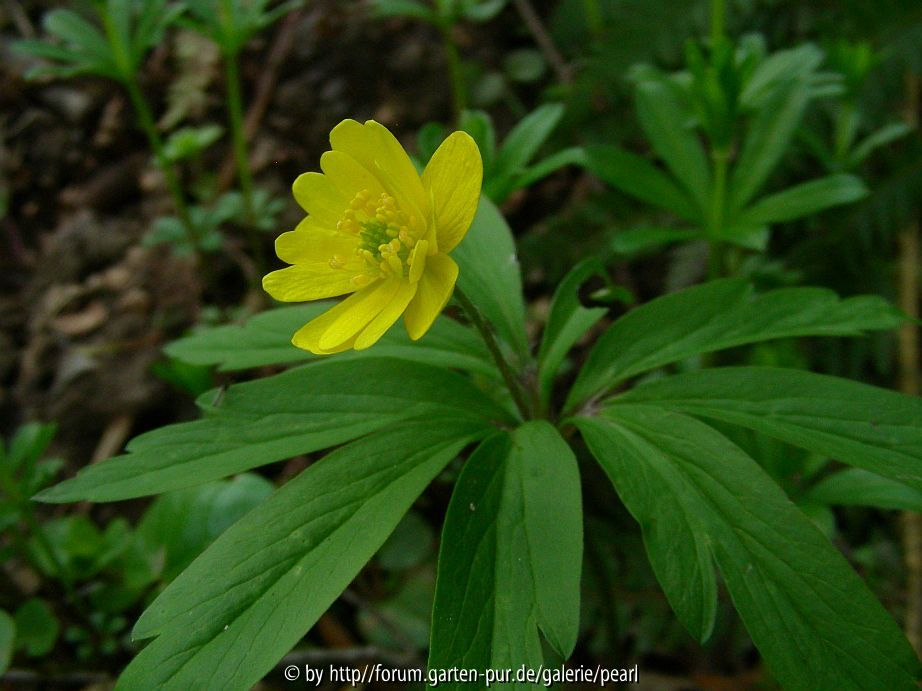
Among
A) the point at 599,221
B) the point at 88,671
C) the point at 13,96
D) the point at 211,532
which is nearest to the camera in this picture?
the point at 211,532

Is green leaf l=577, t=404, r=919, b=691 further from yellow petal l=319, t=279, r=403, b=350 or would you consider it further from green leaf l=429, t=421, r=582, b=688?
yellow petal l=319, t=279, r=403, b=350

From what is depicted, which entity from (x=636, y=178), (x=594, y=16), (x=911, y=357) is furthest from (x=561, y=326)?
(x=594, y=16)

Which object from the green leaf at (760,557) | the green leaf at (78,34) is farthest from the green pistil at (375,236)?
the green leaf at (78,34)

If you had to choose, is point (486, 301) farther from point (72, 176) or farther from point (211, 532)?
point (72, 176)

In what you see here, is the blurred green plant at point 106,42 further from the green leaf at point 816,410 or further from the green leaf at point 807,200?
the green leaf at point 816,410

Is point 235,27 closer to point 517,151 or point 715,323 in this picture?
point 517,151

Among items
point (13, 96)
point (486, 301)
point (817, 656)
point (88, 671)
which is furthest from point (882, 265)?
point (13, 96)

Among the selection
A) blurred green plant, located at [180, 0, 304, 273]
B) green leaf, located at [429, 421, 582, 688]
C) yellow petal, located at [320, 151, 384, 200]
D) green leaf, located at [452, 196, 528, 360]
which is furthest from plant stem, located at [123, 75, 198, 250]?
green leaf, located at [429, 421, 582, 688]
